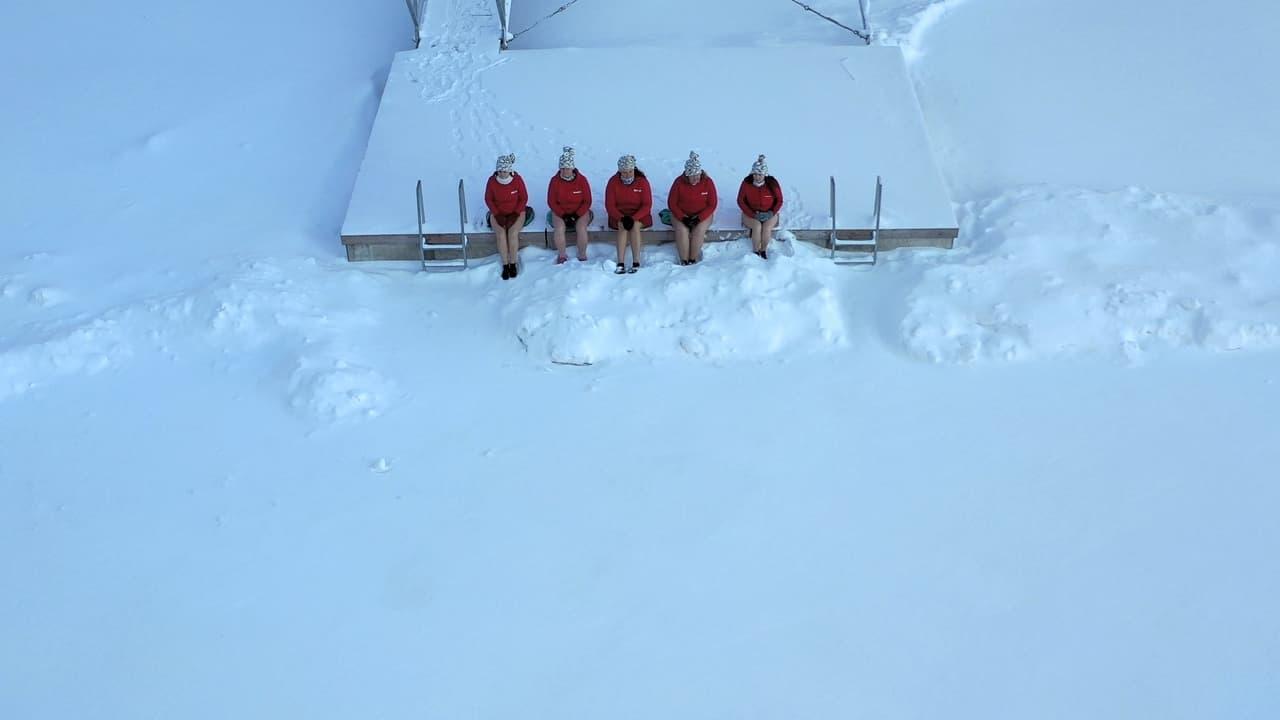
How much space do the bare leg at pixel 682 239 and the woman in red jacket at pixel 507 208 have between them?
1.28m

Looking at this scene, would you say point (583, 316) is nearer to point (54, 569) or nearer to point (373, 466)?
point (373, 466)

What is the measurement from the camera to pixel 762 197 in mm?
10000

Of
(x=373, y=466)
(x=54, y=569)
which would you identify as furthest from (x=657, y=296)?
(x=54, y=569)

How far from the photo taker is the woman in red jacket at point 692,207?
9945 millimetres

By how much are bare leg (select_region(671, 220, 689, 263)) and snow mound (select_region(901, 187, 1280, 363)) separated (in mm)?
1865

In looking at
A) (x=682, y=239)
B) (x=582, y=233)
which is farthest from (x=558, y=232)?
(x=682, y=239)

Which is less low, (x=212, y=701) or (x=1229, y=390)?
(x=1229, y=390)

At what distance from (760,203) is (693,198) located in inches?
21.6

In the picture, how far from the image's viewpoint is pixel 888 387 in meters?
9.34

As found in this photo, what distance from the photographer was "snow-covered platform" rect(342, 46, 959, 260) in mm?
10578

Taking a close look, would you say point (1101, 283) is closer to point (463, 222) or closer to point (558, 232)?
point (558, 232)

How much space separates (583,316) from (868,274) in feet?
8.00

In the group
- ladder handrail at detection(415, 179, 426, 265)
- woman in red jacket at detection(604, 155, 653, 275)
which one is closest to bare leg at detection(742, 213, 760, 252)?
woman in red jacket at detection(604, 155, 653, 275)

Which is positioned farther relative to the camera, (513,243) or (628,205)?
(513,243)
